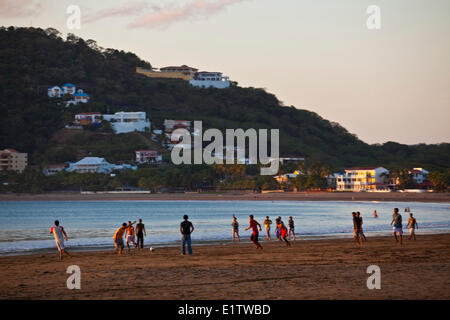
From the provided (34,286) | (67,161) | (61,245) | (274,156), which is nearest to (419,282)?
(34,286)

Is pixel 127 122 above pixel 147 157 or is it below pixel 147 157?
above

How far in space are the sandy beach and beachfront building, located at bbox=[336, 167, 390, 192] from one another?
4455 inches

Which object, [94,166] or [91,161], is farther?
[91,161]

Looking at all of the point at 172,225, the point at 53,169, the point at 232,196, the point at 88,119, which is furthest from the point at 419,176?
the point at 172,225

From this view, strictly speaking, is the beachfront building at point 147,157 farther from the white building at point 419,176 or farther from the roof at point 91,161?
the white building at point 419,176

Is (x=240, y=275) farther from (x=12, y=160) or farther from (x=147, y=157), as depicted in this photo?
(x=12, y=160)

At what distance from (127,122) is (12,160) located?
107 ft

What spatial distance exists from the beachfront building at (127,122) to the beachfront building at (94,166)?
24609 millimetres

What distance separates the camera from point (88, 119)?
173m

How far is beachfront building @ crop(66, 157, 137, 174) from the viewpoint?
142m

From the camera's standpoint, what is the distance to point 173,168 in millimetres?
142250

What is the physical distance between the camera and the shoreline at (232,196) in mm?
106188

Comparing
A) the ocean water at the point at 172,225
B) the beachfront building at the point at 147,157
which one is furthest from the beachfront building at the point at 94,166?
the ocean water at the point at 172,225
